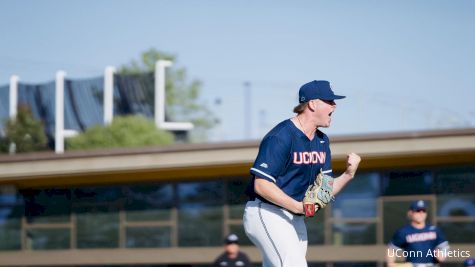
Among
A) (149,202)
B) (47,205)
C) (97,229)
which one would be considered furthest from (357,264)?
(47,205)

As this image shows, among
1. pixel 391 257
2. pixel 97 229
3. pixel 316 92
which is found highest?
pixel 316 92

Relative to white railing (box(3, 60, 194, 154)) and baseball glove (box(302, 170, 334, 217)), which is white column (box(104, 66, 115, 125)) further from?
baseball glove (box(302, 170, 334, 217))

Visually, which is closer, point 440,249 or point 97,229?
point 440,249

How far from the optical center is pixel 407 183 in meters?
23.0

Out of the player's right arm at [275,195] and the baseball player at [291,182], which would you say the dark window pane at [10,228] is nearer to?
the baseball player at [291,182]

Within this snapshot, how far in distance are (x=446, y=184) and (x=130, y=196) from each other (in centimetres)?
729

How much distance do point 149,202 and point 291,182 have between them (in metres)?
17.6

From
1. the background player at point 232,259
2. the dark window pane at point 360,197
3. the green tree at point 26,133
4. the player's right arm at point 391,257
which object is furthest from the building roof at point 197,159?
the green tree at point 26,133

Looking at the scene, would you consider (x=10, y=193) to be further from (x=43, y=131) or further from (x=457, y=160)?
(x=43, y=131)

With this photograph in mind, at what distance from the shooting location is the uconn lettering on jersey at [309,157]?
7.89 m

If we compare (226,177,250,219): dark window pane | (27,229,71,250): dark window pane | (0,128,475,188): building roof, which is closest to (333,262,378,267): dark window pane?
(0,128,475,188): building roof

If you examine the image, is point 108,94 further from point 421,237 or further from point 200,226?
point 421,237

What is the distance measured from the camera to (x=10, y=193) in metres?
26.5

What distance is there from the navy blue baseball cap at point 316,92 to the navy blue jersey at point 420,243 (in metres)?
6.83
